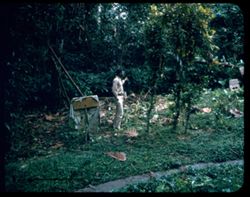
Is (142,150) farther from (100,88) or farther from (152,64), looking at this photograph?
(100,88)

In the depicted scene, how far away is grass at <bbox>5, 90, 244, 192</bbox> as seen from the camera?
724 cm

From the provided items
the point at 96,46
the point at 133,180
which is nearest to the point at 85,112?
the point at 133,180

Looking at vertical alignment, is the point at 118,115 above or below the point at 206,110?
above

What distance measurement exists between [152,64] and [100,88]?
5362 mm

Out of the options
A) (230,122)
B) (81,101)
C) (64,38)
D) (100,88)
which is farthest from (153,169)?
(64,38)

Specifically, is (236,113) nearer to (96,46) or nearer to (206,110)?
(206,110)

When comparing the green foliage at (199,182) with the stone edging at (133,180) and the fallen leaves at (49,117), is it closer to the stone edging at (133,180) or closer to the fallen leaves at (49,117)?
the stone edging at (133,180)

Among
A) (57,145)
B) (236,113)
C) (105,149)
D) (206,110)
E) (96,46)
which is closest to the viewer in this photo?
(105,149)

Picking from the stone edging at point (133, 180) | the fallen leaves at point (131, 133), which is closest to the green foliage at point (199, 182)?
the stone edging at point (133, 180)

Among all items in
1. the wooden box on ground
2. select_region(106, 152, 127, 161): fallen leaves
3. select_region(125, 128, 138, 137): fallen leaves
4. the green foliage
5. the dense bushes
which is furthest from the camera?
select_region(125, 128, 138, 137): fallen leaves

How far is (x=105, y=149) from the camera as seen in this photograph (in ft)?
29.5

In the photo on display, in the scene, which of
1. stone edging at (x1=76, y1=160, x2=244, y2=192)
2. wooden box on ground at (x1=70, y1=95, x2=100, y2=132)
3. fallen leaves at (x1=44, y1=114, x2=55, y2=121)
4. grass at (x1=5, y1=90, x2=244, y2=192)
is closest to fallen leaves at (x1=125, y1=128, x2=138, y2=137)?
grass at (x1=5, y1=90, x2=244, y2=192)

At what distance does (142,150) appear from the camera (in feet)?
29.2

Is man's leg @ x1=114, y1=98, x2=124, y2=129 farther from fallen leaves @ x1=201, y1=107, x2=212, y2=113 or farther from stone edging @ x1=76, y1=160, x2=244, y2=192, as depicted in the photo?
stone edging @ x1=76, y1=160, x2=244, y2=192
